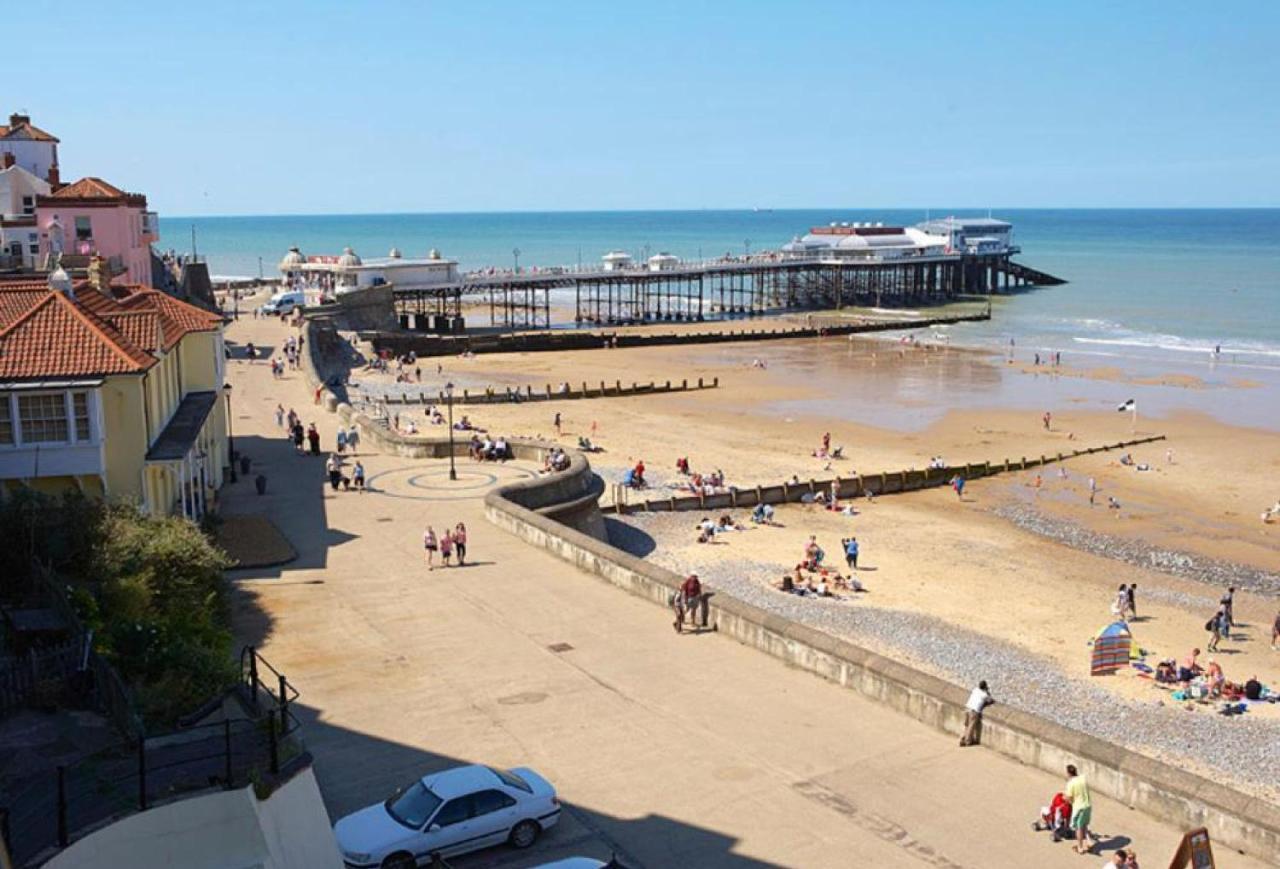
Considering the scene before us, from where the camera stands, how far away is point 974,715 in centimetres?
1387

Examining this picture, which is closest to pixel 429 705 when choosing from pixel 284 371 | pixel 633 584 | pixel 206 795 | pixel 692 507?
pixel 633 584

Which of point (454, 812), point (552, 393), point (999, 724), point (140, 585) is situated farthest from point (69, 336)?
point (552, 393)

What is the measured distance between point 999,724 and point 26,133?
2098 inches

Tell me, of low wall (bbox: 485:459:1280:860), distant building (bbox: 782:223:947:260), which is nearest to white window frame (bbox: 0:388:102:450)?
low wall (bbox: 485:459:1280:860)

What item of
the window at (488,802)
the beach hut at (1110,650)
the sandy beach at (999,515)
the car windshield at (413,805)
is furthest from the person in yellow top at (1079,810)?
the beach hut at (1110,650)

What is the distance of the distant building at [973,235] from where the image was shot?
125 m

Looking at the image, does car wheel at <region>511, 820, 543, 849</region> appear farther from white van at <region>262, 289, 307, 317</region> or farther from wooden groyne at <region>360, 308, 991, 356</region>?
white van at <region>262, 289, 307, 317</region>

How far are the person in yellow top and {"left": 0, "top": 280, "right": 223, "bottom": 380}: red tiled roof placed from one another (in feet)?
48.3

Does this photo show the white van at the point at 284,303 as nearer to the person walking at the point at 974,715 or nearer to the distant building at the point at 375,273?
the distant building at the point at 375,273

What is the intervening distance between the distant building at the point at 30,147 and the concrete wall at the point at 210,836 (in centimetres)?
5115

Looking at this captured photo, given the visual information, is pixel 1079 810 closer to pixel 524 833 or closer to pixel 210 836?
pixel 524 833

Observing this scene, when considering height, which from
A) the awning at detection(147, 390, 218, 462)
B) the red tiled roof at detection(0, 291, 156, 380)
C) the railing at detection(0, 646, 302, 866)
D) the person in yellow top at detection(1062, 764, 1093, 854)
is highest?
the red tiled roof at detection(0, 291, 156, 380)

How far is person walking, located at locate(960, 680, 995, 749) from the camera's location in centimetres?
1384

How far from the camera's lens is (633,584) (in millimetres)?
20062
